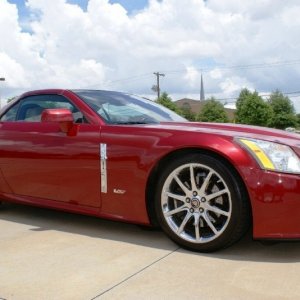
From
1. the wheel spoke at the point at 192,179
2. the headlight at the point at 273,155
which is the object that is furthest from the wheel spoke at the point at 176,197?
the headlight at the point at 273,155

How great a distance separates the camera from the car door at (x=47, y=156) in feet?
12.7

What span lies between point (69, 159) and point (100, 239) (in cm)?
72

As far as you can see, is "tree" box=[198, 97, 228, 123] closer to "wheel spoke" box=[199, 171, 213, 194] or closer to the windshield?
the windshield

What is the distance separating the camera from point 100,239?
3.81m

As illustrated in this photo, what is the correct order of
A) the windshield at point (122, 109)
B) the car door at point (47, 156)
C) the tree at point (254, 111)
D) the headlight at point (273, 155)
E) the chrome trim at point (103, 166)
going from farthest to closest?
the tree at point (254, 111)
the windshield at point (122, 109)
the car door at point (47, 156)
the chrome trim at point (103, 166)
the headlight at point (273, 155)

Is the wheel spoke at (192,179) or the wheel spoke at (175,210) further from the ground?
the wheel spoke at (192,179)


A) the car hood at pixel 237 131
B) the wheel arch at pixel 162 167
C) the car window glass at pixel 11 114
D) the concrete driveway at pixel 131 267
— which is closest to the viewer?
the concrete driveway at pixel 131 267

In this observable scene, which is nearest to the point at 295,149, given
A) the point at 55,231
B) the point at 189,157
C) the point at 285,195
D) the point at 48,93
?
the point at 285,195

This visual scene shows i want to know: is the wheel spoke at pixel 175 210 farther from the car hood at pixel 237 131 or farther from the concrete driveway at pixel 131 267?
the car hood at pixel 237 131

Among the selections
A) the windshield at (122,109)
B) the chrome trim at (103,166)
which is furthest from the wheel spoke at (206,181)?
the windshield at (122,109)

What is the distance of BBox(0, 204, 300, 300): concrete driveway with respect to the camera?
8.85 feet

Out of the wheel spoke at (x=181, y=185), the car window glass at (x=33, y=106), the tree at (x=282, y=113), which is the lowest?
the wheel spoke at (x=181, y=185)

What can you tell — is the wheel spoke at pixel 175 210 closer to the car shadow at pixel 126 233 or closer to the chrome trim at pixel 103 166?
the car shadow at pixel 126 233

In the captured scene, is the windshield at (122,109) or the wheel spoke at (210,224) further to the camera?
the windshield at (122,109)
